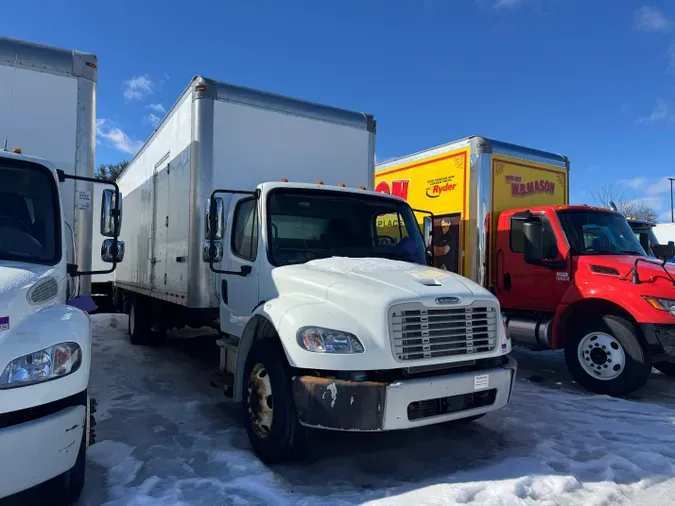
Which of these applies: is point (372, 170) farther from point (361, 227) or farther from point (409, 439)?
point (409, 439)

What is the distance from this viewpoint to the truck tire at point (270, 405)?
3611mm

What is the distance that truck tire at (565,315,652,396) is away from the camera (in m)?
5.76

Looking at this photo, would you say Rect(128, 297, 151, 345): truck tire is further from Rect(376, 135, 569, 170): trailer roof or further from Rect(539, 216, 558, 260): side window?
Rect(539, 216, 558, 260): side window

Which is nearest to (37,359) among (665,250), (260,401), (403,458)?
(260,401)

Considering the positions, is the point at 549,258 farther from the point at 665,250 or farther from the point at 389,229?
the point at 389,229

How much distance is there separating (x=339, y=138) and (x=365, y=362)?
4.06 m

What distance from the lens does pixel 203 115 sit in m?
5.67

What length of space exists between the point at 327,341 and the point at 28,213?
7.90 ft

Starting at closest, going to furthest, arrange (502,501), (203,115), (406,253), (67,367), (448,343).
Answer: (67,367)
(502,501)
(448,343)
(406,253)
(203,115)

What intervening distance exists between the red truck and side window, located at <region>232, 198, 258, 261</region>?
2.04m

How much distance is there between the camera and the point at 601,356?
241 inches

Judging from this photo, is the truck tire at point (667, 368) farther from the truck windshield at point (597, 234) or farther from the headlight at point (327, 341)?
the headlight at point (327, 341)

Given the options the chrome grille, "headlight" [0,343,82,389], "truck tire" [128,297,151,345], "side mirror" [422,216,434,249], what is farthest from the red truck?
"truck tire" [128,297,151,345]

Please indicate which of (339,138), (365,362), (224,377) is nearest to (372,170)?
(339,138)
